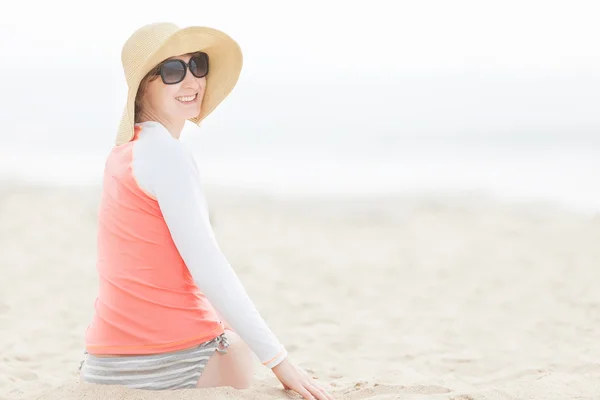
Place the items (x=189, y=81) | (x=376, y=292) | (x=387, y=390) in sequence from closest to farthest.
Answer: (x=189, y=81)
(x=387, y=390)
(x=376, y=292)

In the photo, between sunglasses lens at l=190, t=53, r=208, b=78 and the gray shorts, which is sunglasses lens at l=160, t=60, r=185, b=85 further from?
the gray shorts

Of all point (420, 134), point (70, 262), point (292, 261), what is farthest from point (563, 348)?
point (420, 134)

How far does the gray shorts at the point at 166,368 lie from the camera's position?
233 cm

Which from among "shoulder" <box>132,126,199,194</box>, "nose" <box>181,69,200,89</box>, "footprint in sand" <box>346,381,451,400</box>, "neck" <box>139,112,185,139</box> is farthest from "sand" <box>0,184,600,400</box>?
"nose" <box>181,69,200,89</box>

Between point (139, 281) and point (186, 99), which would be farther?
point (186, 99)

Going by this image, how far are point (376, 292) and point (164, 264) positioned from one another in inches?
113

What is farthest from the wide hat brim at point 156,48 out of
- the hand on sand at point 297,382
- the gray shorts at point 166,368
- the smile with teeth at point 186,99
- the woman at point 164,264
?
the hand on sand at point 297,382

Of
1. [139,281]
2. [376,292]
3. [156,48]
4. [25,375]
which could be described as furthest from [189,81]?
Result: [376,292]

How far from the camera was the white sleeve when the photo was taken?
86.1 inches

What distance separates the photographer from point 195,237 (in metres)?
2.20

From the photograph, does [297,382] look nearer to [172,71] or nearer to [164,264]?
[164,264]

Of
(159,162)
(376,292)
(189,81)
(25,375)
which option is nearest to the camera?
(159,162)

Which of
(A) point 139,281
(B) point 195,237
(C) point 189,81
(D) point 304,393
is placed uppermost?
(C) point 189,81

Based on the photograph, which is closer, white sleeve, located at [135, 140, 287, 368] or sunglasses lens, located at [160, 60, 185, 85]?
white sleeve, located at [135, 140, 287, 368]
